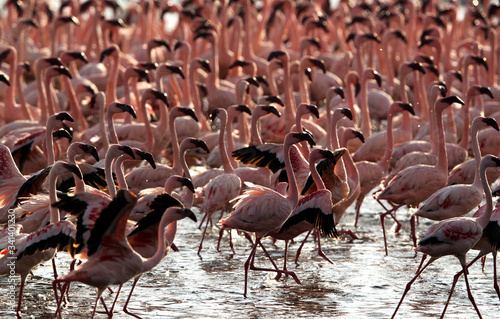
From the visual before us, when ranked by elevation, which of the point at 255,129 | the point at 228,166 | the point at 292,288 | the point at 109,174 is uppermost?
the point at 255,129

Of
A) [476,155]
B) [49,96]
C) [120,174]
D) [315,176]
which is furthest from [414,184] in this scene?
[49,96]

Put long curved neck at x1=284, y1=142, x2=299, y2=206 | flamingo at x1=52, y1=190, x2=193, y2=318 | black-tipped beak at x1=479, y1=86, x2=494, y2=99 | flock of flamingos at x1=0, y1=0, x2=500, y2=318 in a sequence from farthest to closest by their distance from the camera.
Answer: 1. black-tipped beak at x1=479, y1=86, x2=494, y2=99
2. long curved neck at x1=284, y1=142, x2=299, y2=206
3. flock of flamingos at x1=0, y1=0, x2=500, y2=318
4. flamingo at x1=52, y1=190, x2=193, y2=318

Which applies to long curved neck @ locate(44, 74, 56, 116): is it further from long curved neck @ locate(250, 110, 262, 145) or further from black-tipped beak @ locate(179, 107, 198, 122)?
long curved neck @ locate(250, 110, 262, 145)

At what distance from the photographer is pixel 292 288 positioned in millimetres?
7047

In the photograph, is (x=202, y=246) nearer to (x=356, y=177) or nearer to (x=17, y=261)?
(x=356, y=177)

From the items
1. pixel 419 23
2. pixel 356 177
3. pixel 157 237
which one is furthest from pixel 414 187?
pixel 419 23

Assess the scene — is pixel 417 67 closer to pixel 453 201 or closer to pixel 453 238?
pixel 453 201

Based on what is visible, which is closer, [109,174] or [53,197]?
[53,197]

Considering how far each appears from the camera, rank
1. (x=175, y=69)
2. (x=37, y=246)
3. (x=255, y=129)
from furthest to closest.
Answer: (x=175, y=69)
(x=255, y=129)
(x=37, y=246)

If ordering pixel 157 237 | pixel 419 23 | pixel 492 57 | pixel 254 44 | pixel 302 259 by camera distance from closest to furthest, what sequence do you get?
pixel 157 237 < pixel 302 259 < pixel 492 57 < pixel 254 44 < pixel 419 23

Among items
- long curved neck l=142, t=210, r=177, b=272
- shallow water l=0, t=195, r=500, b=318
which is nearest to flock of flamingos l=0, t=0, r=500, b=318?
long curved neck l=142, t=210, r=177, b=272

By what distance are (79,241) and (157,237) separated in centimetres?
84

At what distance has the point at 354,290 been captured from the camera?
685 centimetres

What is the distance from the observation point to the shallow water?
20.7 ft
